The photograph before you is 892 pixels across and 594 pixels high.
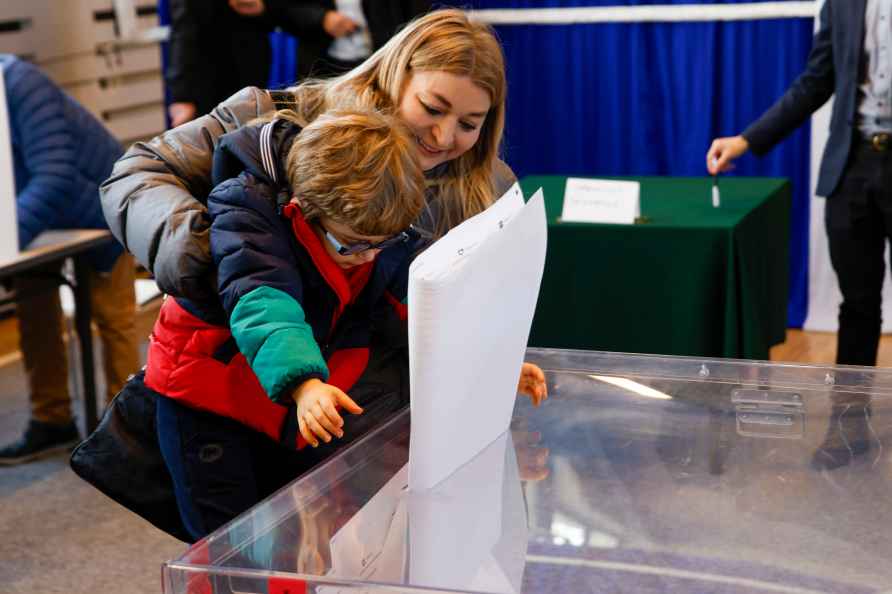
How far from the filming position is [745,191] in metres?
3.39

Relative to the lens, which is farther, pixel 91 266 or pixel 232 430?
pixel 91 266

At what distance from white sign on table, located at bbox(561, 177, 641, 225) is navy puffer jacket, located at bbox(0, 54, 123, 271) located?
47.5 inches

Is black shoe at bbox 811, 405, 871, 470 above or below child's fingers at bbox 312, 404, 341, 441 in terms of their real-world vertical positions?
Answer: below

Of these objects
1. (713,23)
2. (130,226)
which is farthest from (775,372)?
(713,23)

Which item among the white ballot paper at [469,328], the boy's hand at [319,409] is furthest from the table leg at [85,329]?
the boy's hand at [319,409]

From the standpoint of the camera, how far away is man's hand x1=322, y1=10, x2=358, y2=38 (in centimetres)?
396

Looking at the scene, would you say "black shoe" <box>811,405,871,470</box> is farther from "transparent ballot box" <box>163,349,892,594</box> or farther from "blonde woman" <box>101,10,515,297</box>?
"blonde woman" <box>101,10,515,297</box>

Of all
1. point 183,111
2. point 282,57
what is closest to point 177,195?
point 183,111

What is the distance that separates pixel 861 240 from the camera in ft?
10.3

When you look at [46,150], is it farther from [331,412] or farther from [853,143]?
[331,412]

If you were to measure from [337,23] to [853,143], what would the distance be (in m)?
1.72

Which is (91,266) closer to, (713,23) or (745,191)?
(745,191)

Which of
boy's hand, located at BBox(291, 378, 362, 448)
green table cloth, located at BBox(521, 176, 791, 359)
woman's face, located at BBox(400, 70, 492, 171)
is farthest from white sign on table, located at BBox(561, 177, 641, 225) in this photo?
boy's hand, located at BBox(291, 378, 362, 448)

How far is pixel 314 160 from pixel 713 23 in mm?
3561
